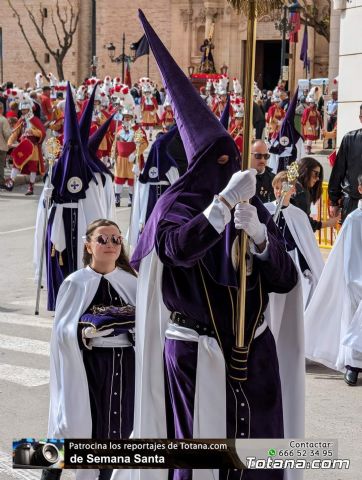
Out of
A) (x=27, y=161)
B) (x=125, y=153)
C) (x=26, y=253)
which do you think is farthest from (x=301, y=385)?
(x=27, y=161)

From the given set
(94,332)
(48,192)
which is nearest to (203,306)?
(94,332)

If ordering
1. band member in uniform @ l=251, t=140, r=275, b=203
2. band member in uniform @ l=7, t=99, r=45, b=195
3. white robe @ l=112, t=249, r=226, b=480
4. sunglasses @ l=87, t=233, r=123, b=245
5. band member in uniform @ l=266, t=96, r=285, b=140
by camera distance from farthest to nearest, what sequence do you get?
band member in uniform @ l=266, t=96, r=285, b=140 < band member in uniform @ l=7, t=99, r=45, b=195 < band member in uniform @ l=251, t=140, r=275, b=203 < sunglasses @ l=87, t=233, r=123, b=245 < white robe @ l=112, t=249, r=226, b=480

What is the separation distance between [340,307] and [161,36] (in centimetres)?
5213

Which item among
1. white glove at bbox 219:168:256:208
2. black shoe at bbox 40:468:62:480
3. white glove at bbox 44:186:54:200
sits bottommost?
black shoe at bbox 40:468:62:480

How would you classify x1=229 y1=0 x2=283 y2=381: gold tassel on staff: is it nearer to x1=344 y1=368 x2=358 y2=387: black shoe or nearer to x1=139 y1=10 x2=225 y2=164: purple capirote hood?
x1=139 y1=10 x2=225 y2=164: purple capirote hood

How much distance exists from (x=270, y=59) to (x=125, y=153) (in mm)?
39800

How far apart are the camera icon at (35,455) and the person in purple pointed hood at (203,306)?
0.46 metres

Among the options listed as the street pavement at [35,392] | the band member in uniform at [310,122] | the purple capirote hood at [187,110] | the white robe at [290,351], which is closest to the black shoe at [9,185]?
the street pavement at [35,392]

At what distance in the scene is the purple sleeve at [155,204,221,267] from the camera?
4375mm

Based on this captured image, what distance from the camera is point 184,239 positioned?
4.38 meters

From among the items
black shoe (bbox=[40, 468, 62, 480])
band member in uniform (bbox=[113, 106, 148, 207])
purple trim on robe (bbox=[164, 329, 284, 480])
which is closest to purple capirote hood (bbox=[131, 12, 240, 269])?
purple trim on robe (bbox=[164, 329, 284, 480])

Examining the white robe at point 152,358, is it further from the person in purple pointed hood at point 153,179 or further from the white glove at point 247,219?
the person in purple pointed hood at point 153,179

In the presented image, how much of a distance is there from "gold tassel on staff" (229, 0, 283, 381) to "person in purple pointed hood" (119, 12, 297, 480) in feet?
0.17

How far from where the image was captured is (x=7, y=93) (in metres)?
28.6
